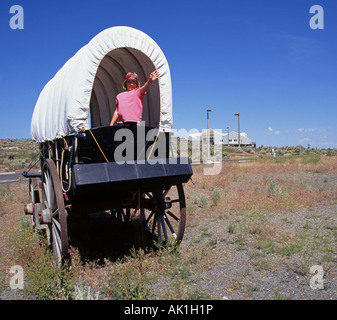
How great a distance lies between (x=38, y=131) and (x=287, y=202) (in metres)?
6.28

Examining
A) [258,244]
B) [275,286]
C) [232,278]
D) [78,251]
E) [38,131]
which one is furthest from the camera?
[38,131]

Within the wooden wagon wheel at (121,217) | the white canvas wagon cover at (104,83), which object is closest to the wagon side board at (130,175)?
the white canvas wagon cover at (104,83)

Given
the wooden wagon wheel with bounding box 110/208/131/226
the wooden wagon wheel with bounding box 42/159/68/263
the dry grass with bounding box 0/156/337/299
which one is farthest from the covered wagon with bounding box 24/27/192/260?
the wooden wagon wheel with bounding box 110/208/131/226

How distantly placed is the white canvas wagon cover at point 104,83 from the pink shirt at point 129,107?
15.4 inches

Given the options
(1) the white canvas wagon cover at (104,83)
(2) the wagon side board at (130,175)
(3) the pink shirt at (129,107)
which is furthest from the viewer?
(3) the pink shirt at (129,107)

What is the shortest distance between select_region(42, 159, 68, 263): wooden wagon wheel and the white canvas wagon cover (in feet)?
1.97

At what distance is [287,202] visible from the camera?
7.46 m

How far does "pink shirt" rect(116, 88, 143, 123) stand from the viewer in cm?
386

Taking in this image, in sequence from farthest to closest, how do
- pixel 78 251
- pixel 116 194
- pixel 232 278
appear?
pixel 78 251, pixel 116 194, pixel 232 278

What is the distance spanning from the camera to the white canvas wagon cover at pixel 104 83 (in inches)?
135

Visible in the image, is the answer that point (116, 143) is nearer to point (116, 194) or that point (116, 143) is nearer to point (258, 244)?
point (116, 194)

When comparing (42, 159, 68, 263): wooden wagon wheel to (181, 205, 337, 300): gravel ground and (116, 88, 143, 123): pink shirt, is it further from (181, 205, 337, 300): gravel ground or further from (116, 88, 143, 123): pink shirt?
(181, 205, 337, 300): gravel ground

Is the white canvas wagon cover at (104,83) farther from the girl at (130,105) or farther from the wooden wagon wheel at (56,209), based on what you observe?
the wooden wagon wheel at (56,209)
